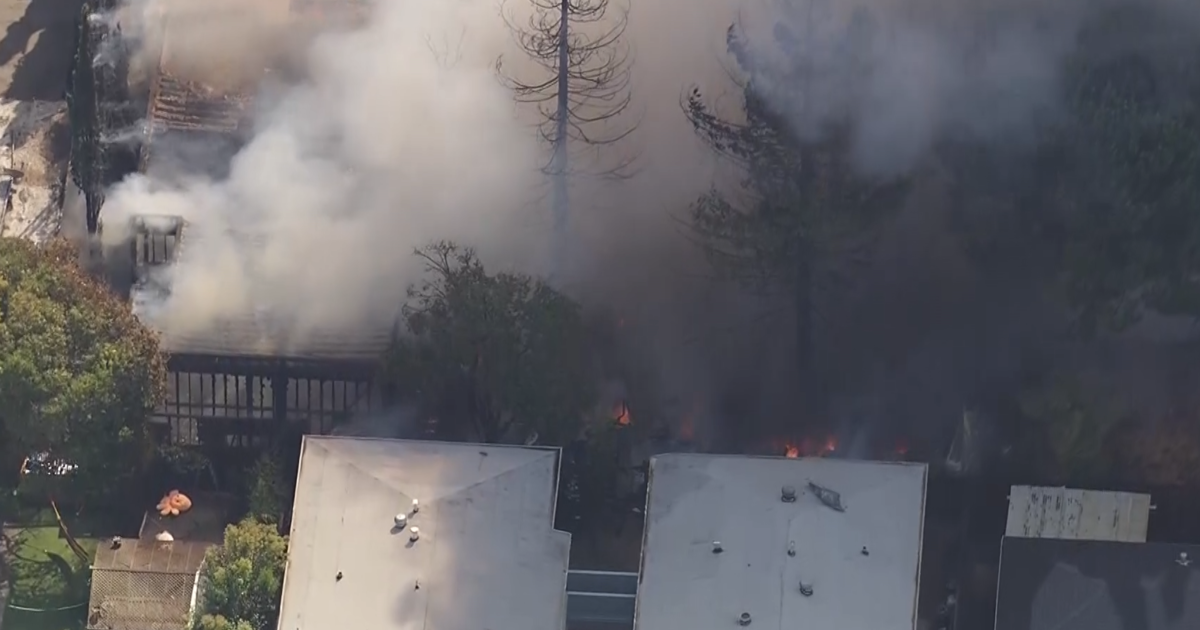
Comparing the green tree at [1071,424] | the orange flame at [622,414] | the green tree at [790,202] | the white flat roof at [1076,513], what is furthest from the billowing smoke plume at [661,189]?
the white flat roof at [1076,513]

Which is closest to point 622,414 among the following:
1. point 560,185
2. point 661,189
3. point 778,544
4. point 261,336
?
point 560,185

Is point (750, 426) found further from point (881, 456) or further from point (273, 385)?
point (273, 385)

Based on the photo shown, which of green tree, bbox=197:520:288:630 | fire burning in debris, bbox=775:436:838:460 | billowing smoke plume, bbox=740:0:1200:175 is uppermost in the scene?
billowing smoke plume, bbox=740:0:1200:175

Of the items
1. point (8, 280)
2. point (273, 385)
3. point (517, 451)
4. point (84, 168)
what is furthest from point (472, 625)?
point (84, 168)

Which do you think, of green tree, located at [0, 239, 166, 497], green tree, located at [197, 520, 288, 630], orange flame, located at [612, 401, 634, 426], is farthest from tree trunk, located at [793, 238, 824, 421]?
green tree, located at [0, 239, 166, 497]

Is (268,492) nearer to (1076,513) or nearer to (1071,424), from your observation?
(1071,424)

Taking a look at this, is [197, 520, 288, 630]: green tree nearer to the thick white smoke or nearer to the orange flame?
the thick white smoke

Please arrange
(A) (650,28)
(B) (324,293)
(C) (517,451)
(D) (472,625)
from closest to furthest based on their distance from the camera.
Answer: (D) (472,625)
(C) (517,451)
(B) (324,293)
(A) (650,28)

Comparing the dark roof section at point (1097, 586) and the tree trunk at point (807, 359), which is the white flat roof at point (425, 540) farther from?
the dark roof section at point (1097, 586)
